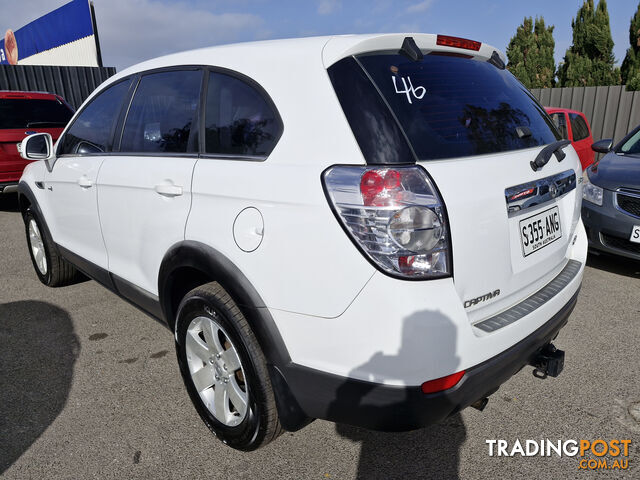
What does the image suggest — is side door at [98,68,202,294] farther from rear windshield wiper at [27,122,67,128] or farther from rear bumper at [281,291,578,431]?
rear windshield wiper at [27,122,67,128]

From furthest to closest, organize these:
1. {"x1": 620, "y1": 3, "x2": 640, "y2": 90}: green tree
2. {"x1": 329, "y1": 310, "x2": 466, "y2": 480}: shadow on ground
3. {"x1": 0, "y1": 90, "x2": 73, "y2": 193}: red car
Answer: {"x1": 620, "y1": 3, "x2": 640, "y2": 90}: green tree
{"x1": 0, "y1": 90, "x2": 73, "y2": 193}: red car
{"x1": 329, "y1": 310, "x2": 466, "y2": 480}: shadow on ground

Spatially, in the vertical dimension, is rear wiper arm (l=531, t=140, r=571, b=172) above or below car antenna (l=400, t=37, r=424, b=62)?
below

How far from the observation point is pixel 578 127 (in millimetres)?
8023

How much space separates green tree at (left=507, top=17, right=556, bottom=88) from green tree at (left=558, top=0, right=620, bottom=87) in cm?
253

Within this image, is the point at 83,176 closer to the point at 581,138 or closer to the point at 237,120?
the point at 237,120

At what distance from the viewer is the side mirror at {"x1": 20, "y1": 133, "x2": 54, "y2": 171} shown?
3508 millimetres

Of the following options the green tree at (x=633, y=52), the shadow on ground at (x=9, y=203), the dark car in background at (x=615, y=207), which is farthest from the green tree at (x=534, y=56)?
the shadow on ground at (x=9, y=203)

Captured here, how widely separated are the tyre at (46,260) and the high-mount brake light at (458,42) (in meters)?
3.37

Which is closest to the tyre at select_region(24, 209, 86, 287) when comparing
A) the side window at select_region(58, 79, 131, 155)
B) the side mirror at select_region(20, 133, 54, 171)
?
the side mirror at select_region(20, 133, 54, 171)

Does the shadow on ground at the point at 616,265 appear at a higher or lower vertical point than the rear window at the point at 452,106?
lower

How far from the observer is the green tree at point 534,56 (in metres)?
19.3

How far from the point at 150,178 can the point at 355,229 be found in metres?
1.31

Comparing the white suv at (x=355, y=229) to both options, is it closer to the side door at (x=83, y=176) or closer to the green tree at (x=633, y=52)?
the side door at (x=83, y=176)

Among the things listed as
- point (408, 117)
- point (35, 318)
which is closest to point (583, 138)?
point (408, 117)
